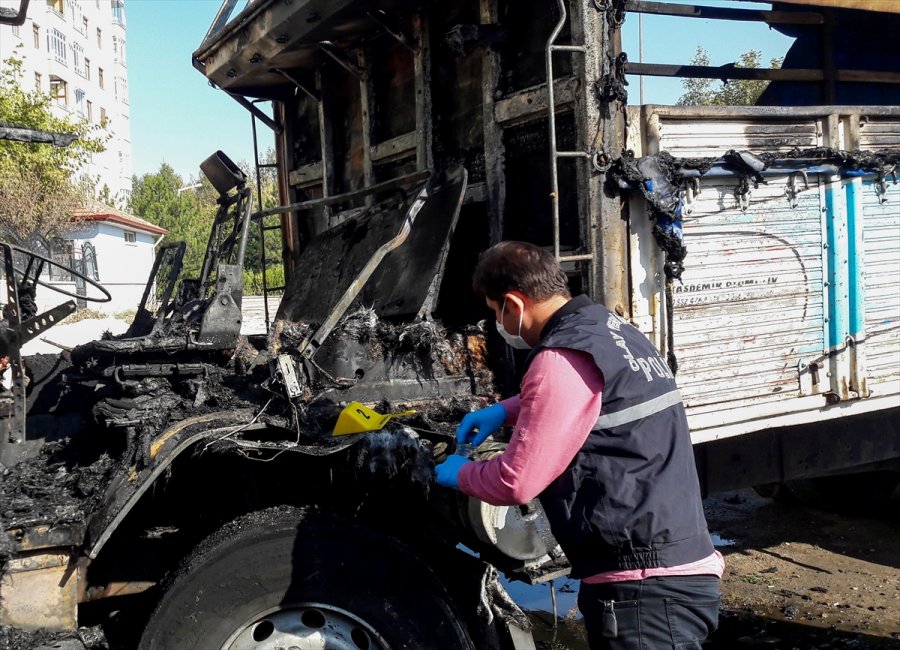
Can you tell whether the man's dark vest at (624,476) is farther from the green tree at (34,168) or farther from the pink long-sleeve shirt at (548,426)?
the green tree at (34,168)

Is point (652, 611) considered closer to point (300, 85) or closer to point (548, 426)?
point (548, 426)

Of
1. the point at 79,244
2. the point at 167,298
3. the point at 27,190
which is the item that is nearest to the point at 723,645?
the point at 167,298

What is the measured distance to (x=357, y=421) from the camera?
2.81 m

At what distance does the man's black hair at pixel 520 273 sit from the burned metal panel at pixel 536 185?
1308mm

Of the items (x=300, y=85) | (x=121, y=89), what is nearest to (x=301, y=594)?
(x=300, y=85)

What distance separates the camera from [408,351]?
3.32 metres

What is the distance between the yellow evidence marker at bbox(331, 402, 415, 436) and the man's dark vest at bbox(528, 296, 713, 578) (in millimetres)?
877

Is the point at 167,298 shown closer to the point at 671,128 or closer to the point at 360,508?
the point at 360,508

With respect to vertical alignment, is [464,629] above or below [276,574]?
below

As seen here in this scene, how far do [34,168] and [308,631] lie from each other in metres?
20.1

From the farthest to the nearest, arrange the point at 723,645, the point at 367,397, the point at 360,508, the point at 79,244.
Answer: the point at 79,244 → the point at 723,645 → the point at 367,397 → the point at 360,508

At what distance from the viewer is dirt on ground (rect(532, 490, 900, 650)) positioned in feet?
14.3

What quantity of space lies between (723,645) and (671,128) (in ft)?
9.18

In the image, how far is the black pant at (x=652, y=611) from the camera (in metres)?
2.06
